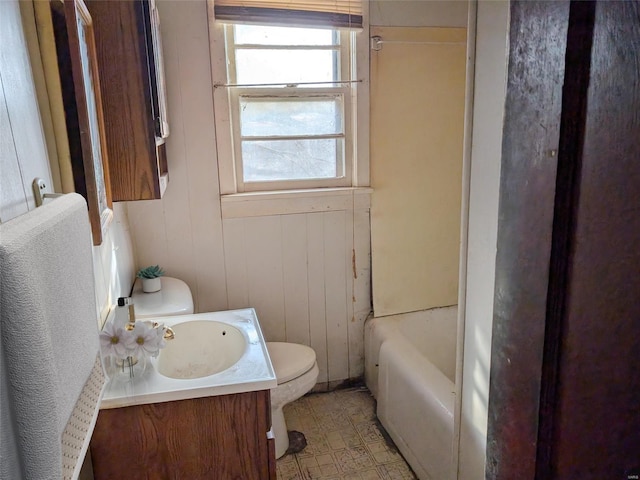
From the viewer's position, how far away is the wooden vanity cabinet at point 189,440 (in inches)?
51.7

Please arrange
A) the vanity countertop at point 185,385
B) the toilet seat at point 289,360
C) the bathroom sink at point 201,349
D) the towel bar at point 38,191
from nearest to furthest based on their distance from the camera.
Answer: the towel bar at point 38,191, the vanity countertop at point 185,385, the bathroom sink at point 201,349, the toilet seat at point 289,360

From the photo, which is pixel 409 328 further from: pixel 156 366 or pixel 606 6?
pixel 606 6

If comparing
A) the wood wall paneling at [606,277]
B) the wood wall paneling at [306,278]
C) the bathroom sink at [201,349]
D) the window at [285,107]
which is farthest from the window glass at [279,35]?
the wood wall paneling at [606,277]

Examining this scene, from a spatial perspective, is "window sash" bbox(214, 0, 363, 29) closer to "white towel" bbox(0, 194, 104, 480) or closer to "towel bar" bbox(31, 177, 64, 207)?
"towel bar" bbox(31, 177, 64, 207)

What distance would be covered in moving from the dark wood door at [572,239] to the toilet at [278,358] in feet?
5.15

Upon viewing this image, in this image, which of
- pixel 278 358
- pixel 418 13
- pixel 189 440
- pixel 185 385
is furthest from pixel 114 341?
pixel 418 13

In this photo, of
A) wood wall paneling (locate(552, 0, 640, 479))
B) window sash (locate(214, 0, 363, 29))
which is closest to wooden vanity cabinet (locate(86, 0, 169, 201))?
window sash (locate(214, 0, 363, 29))

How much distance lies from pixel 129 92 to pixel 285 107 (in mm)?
991

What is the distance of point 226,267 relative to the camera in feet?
7.92

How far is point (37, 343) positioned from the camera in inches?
22.5

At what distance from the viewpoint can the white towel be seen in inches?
21.4

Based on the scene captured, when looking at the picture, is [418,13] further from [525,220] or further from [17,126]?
[525,220]

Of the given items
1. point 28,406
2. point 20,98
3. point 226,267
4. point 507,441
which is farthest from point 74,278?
point 226,267

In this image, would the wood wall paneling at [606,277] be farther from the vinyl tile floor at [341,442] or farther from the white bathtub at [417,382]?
the vinyl tile floor at [341,442]
